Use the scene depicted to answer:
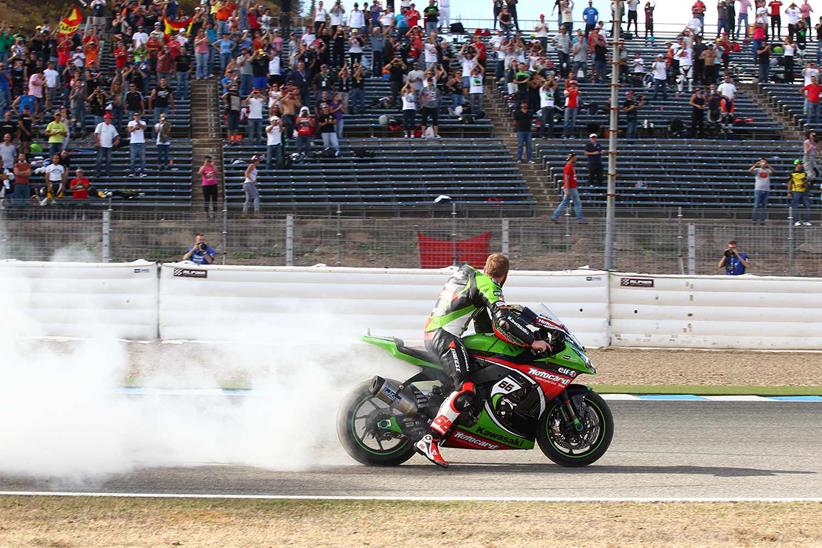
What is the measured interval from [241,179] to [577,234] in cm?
968

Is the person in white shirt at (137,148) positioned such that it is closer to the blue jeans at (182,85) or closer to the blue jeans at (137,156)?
the blue jeans at (137,156)

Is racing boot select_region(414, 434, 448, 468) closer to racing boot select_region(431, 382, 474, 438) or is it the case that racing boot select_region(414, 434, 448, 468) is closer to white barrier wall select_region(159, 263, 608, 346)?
racing boot select_region(431, 382, 474, 438)

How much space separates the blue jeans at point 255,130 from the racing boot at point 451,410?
2002 centimetres

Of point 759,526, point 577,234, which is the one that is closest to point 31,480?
point 759,526

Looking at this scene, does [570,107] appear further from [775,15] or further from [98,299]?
[98,299]

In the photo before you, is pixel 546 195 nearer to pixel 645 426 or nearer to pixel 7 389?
pixel 645 426

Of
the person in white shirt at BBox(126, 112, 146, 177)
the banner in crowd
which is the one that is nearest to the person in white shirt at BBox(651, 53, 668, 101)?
the person in white shirt at BBox(126, 112, 146, 177)

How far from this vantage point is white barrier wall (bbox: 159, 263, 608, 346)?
16250 mm

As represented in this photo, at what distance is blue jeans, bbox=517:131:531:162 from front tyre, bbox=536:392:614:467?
1990 cm

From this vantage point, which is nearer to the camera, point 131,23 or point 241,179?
point 241,179

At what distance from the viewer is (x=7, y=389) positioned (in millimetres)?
8797

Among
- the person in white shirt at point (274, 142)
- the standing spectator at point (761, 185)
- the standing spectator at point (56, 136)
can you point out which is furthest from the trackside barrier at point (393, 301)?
the person in white shirt at point (274, 142)

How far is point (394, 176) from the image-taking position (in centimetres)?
2672

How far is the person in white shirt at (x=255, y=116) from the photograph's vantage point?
2711cm
